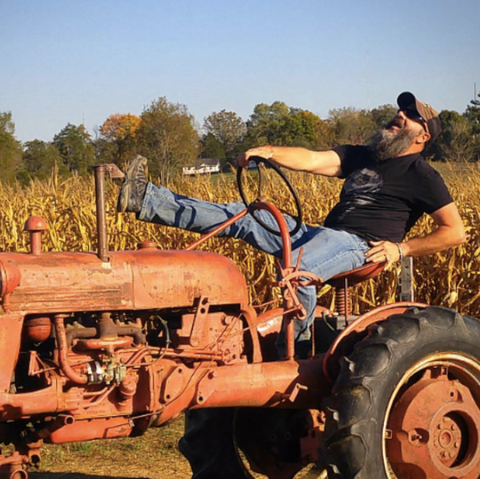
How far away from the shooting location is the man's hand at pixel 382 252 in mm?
4223

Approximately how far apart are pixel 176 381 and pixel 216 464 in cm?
95

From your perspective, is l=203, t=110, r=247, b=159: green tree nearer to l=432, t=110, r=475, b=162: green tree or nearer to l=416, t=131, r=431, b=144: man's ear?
l=432, t=110, r=475, b=162: green tree

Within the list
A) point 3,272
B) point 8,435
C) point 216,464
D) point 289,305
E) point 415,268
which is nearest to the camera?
point 3,272

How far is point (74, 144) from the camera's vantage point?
39250 millimetres

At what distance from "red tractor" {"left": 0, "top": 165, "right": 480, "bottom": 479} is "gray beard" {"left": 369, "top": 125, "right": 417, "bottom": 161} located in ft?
3.22

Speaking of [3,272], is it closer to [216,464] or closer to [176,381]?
[176,381]

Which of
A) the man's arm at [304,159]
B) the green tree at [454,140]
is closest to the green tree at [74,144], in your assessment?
the green tree at [454,140]

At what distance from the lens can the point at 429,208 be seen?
444 centimetres

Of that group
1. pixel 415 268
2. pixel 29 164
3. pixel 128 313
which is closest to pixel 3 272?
pixel 128 313

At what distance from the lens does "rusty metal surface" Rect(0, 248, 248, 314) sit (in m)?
3.30

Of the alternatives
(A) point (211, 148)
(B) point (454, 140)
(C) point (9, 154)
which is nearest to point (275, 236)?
(B) point (454, 140)

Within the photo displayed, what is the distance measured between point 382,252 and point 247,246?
4248mm

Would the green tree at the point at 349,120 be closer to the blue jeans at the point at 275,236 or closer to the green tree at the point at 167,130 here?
the green tree at the point at 167,130

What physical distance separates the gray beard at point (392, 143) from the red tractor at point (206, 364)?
980 millimetres
